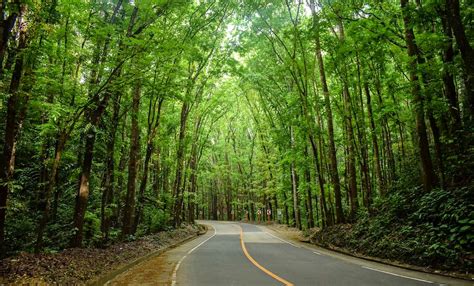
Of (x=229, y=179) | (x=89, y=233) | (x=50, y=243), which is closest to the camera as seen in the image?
(x=50, y=243)

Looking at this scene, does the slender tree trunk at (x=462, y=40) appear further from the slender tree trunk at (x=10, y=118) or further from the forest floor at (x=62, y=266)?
the forest floor at (x=62, y=266)

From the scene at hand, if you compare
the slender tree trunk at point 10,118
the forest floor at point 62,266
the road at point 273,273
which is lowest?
the road at point 273,273

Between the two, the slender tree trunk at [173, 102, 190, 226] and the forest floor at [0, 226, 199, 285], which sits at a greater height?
the slender tree trunk at [173, 102, 190, 226]

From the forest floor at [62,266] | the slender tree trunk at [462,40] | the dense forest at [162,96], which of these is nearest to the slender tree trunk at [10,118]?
the dense forest at [162,96]

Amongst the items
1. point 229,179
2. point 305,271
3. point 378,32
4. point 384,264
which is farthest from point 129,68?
point 229,179

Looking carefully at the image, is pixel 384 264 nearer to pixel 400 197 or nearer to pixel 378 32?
pixel 400 197

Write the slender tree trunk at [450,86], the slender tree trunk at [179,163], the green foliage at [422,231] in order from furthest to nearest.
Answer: the slender tree trunk at [179,163] → the slender tree trunk at [450,86] → the green foliage at [422,231]

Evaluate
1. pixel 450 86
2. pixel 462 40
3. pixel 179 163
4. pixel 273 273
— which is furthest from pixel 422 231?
pixel 179 163

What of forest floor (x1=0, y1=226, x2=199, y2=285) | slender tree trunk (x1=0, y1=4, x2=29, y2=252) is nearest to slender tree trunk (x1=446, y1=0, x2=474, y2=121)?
slender tree trunk (x1=0, y1=4, x2=29, y2=252)

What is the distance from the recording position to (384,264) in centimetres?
1108

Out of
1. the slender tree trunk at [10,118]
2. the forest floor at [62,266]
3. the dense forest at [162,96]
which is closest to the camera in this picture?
the forest floor at [62,266]

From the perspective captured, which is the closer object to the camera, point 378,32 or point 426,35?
point 426,35

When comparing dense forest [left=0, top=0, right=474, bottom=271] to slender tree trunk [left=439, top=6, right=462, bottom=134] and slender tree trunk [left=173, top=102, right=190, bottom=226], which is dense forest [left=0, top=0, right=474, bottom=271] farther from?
slender tree trunk [left=173, top=102, right=190, bottom=226]

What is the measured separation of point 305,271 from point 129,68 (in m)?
7.85
